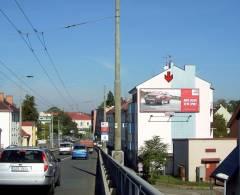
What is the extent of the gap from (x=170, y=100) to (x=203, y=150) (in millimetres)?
15414

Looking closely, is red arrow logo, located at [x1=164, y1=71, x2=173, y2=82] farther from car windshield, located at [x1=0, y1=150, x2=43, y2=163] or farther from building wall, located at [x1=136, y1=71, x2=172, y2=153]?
car windshield, located at [x1=0, y1=150, x2=43, y2=163]

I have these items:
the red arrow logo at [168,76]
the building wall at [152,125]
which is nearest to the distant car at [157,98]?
the building wall at [152,125]

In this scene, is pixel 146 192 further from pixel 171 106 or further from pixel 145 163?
pixel 171 106

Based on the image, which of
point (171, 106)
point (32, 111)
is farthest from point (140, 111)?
point (32, 111)

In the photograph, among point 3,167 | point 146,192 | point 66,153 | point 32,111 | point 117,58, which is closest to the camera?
point 146,192

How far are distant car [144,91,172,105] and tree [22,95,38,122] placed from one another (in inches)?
2679

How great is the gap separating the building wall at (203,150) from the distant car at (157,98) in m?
15.0

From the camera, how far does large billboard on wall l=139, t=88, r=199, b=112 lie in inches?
3174

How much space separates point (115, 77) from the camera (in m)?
21.4

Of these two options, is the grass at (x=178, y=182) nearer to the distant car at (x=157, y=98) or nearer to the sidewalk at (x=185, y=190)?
the sidewalk at (x=185, y=190)

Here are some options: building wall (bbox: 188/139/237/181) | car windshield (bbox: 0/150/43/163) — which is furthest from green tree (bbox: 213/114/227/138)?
car windshield (bbox: 0/150/43/163)

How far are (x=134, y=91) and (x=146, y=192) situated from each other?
78.1m

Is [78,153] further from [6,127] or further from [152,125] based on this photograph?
[6,127]

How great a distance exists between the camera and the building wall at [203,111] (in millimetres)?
81188
